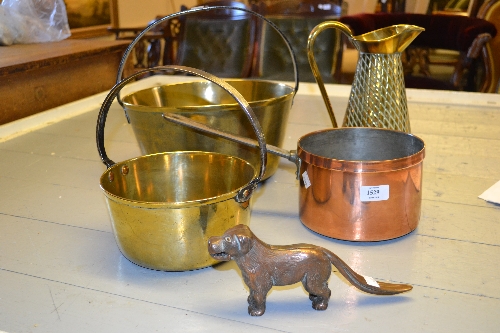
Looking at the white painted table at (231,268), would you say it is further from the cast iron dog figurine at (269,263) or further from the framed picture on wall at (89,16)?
the framed picture on wall at (89,16)

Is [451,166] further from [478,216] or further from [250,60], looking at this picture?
[250,60]

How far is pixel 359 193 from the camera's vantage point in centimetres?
59

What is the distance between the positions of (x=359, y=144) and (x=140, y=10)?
3693 mm

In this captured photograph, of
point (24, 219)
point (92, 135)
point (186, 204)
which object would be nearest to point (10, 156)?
point (92, 135)

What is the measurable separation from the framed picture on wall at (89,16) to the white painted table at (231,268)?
8.33ft

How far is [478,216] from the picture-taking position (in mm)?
714

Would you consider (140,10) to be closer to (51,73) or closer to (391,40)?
(51,73)

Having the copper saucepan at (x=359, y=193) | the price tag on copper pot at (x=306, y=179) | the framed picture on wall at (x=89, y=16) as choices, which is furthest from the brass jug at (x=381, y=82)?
the framed picture on wall at (x=89, y=16)

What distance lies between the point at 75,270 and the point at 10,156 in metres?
0.47

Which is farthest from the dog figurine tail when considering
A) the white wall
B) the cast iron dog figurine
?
the white wall

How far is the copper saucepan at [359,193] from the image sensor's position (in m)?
0.58

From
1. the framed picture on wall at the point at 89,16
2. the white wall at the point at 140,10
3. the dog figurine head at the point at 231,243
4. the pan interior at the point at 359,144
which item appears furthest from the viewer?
the white wall at the point at 140,10

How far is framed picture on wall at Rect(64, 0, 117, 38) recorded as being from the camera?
3.25m

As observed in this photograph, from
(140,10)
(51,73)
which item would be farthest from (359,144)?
(140,10)
